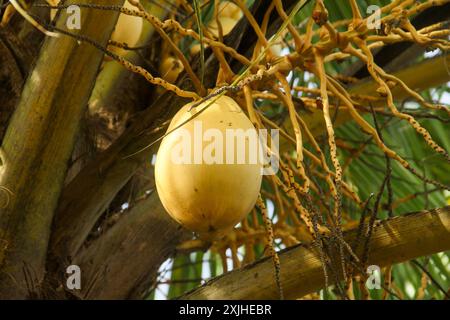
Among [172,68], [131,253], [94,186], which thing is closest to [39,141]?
[94,186]

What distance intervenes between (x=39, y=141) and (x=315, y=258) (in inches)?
16.9

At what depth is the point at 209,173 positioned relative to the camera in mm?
875

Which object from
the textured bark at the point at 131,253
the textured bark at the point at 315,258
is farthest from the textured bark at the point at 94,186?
the textured bark at the point at 315,258

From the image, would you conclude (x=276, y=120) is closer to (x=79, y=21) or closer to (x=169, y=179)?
(x=79, y=21)

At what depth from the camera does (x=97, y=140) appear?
1.61 metres

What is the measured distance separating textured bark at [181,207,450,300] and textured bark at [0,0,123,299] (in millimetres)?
261

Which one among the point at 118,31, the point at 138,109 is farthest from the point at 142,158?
the point at 138,109

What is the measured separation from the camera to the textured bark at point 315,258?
1.06 metres

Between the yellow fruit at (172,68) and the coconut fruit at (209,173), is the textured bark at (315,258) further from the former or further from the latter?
the yellow fruit at (172,68)

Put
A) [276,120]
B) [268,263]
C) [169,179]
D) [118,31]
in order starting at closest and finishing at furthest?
[169,179] → [268,263] → [118,31] → [276,120]

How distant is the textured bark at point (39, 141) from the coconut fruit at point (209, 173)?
0.28 meters

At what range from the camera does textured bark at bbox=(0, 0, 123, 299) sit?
117 cm

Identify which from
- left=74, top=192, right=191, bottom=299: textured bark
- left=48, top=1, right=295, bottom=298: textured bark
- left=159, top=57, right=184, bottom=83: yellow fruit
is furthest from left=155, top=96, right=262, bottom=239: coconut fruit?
left=159, top=57, right=184, bottom=83: yellow fruit
